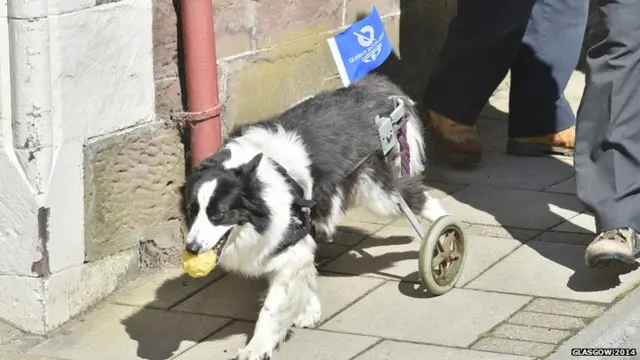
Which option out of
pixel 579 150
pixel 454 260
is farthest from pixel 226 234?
pixel 579 150

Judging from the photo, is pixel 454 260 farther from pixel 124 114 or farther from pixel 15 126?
pixel 15 126

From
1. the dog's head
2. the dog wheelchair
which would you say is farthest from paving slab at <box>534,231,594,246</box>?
the dog's head

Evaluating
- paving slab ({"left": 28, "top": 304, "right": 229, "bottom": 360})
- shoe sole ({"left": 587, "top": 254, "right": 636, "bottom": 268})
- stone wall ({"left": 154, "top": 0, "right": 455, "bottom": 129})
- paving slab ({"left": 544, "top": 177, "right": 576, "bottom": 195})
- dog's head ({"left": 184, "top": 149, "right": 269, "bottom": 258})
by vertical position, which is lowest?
paving slab ({"left": 28, "top": 304, "right": 229, "bottom": 360})

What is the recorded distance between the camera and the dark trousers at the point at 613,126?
4980 millimetres

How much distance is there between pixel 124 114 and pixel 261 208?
3.15ft

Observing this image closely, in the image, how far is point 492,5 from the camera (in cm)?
641

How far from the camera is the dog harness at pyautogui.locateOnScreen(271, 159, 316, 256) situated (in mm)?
4531

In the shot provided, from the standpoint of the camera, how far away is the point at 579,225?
19.0 feet

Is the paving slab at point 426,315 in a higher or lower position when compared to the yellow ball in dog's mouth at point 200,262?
lower

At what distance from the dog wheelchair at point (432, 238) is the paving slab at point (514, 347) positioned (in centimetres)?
43

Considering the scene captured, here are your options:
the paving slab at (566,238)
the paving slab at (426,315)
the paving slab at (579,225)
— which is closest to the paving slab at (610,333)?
the paving slab at (426,315)

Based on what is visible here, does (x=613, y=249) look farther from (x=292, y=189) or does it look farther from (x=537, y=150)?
(x=537, y=150)

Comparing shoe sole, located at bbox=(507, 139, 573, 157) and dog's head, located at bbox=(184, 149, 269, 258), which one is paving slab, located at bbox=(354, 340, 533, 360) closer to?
dog's head, located at bbox=(184, 149, 269, 258)

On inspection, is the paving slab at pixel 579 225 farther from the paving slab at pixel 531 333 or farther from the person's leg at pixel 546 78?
the paving slab at pixel 531 333
